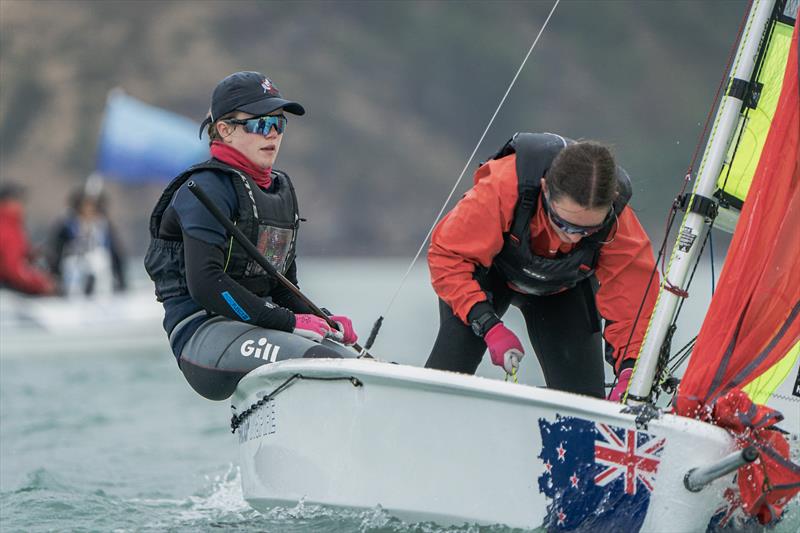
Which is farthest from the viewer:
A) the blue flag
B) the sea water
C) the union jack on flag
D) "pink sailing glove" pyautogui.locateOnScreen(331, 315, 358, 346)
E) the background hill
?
the background hill

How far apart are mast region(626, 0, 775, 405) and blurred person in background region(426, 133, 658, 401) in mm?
192

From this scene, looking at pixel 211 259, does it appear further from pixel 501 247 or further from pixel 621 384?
pixel 621 384

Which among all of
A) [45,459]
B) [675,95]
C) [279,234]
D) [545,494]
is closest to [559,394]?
[545,494]

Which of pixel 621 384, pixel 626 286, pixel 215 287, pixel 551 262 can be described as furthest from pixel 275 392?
pixel 626 286

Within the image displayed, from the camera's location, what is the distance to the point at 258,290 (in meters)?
3.62

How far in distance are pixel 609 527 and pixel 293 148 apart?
4609 cm

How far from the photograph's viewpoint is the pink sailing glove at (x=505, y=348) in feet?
10.8

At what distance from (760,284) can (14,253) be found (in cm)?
932

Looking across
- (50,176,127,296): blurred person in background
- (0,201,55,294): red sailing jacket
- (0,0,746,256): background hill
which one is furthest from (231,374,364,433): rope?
(0,0,746,256): background hill

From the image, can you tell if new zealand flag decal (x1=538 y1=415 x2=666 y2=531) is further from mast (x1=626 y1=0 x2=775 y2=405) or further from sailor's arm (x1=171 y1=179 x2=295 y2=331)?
sailor's arm (x1=171 y1=179 x2=295 y2=331)

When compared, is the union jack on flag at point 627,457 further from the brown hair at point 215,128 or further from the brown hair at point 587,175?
the brown hair at point 215,128

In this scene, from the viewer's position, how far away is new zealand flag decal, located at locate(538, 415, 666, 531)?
108 inches

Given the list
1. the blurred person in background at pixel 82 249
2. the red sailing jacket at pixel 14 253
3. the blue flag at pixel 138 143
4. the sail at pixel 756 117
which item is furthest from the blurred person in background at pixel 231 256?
the blue flag at pixel 138 143

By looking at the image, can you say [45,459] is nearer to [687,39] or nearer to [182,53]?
[687,39]
